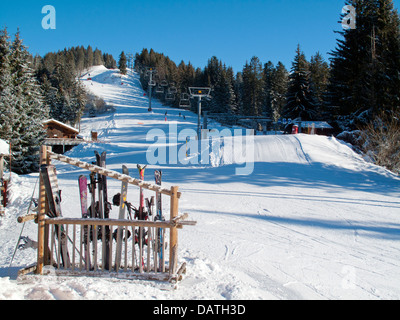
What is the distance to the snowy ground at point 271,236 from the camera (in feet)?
11.2

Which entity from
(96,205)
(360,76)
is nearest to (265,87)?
(360,76)

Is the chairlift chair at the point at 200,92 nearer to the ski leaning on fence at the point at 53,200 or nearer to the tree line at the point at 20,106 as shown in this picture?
the tree line at the point at 20,106

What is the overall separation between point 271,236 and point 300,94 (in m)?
31.4

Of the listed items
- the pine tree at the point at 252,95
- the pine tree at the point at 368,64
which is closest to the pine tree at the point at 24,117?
the pine tree at the point at 368,64

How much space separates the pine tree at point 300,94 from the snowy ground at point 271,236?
66.2ft

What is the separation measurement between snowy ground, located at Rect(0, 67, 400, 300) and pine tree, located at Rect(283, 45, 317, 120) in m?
20.2

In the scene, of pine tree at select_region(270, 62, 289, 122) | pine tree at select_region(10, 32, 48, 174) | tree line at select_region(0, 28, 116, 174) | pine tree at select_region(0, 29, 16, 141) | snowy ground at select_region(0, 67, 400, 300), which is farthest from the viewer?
pine tree at select_region(270, 62, 289, 122)

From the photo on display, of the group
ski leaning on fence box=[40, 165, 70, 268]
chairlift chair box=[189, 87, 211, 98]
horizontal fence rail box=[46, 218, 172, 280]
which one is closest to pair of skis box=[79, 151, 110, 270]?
horizontal fence rail box=[46, 218, 172, 280]

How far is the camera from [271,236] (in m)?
6.02

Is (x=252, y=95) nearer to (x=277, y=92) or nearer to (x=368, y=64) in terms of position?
(x=277, y=92)

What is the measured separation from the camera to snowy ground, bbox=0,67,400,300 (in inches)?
135

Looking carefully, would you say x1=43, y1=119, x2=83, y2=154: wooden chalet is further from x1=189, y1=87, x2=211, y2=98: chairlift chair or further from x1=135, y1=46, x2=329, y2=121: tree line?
x1=135, y1=46, x2=329, y2=121: tree line

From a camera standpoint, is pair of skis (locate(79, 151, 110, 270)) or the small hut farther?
the small hut
